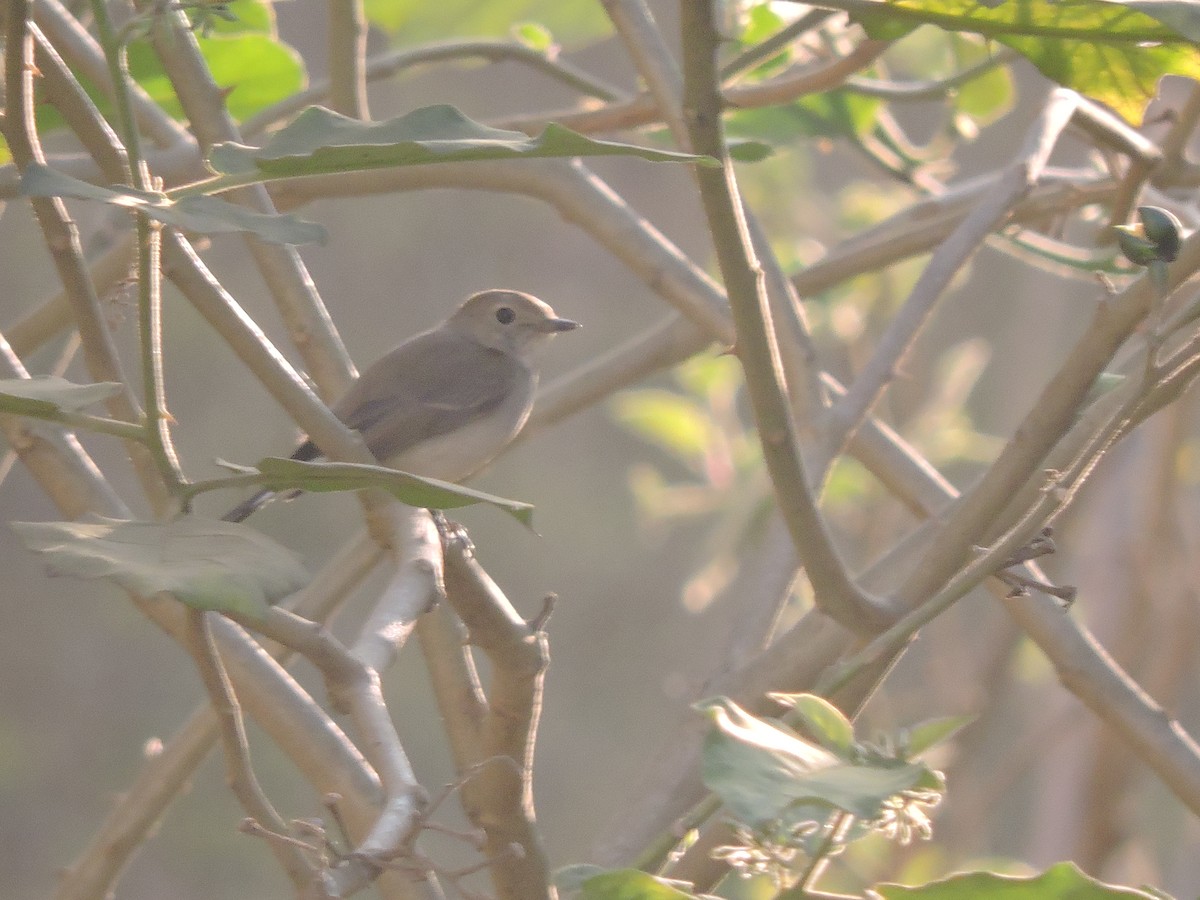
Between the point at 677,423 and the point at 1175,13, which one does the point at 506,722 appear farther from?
the point at 677,423

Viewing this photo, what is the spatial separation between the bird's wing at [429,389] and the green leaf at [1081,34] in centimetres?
149

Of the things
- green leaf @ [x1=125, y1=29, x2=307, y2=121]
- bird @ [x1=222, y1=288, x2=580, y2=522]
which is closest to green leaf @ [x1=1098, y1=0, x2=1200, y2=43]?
green leaf @ [x1=125, y1=29, x2=307, y2=121]

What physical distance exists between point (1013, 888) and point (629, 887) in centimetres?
23

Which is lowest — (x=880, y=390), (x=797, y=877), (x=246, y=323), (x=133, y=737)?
(x=133, y=737)

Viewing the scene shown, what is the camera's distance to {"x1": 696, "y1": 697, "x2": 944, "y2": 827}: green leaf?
2.15 ft

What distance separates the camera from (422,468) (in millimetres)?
2607

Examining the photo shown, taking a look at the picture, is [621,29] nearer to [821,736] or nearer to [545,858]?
[545,858]

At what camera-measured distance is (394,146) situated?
740mm

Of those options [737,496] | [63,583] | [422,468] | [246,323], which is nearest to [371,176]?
[422,468]

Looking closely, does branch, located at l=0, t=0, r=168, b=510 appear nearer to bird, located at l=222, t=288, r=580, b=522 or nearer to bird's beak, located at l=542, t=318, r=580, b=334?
bird, located at l=222, t=288, r=580, b=522

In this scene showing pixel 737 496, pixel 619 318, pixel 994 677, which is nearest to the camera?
pixel 737 496

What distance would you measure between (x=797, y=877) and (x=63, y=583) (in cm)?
735

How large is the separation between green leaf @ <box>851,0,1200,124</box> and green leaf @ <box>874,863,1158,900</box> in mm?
525

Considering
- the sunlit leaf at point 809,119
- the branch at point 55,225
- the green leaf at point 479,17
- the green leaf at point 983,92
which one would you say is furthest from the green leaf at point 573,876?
the green leaf at point 479,17
